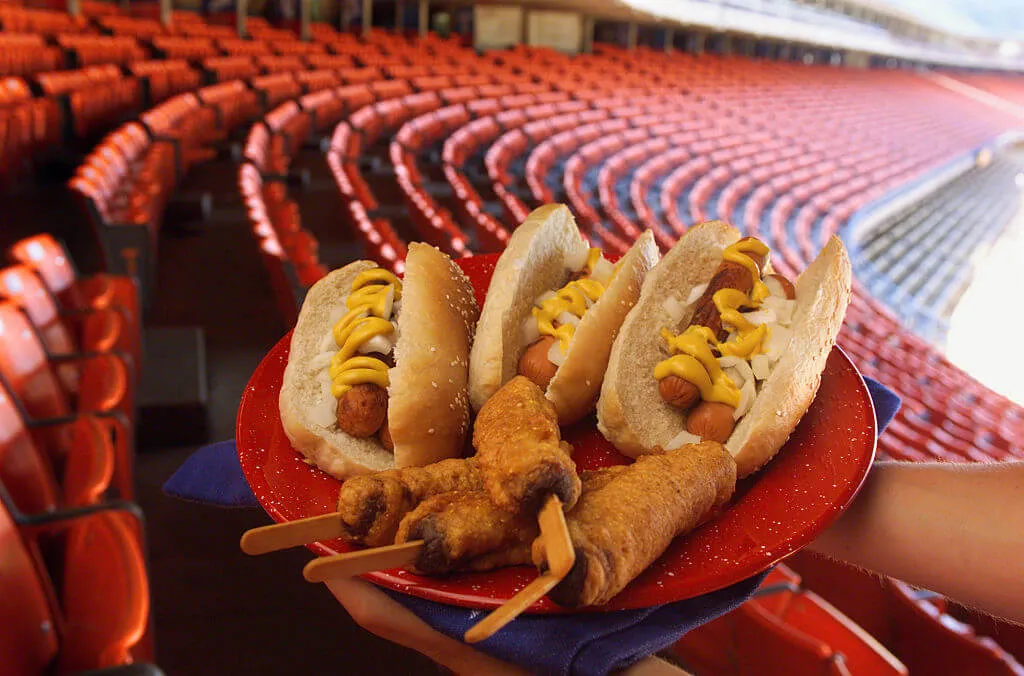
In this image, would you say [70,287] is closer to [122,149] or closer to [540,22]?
[122,149]

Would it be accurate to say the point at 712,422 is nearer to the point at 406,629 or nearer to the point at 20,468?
the point at 406,629

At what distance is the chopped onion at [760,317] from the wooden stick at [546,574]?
741 mm

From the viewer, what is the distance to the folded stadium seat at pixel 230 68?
8828 mm

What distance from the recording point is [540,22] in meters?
18.4

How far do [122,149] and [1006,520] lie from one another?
539 centimetres

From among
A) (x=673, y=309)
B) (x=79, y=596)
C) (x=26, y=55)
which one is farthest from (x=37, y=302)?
(x=26, y=55)

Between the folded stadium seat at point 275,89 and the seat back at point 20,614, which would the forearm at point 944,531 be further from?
the folded stadium seat at point 275,89

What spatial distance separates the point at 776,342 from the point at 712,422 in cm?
22

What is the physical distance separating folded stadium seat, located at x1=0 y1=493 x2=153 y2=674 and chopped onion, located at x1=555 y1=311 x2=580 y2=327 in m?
0.92

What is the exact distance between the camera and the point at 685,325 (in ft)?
4.79

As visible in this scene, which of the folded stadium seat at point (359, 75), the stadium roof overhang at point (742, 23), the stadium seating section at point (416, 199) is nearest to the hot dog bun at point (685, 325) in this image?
the stadium seating section at point (416, 199)

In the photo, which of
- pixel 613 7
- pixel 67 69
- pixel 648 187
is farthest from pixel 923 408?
pixel 613 7

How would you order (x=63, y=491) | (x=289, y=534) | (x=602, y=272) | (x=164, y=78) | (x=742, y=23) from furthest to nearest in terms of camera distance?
(x=742, y=23) < (x=164, y=78) < (x=63, y=491) < (x=602, y=272) < (x=289, y=534)

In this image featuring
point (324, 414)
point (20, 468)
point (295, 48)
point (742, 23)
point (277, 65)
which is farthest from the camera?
point (742, 23)
